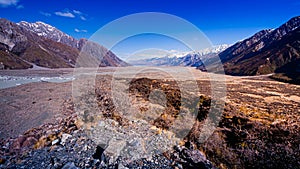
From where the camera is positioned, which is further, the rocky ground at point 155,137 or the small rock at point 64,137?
the small rock at point 64,137

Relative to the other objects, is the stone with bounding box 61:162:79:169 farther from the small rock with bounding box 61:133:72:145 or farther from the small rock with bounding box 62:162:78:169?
the small rock with bounding box 61:133:72:145

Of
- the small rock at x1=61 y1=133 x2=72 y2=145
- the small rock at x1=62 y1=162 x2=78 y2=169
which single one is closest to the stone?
the small rock at x1=62 y1=162 x2=78 y2=169

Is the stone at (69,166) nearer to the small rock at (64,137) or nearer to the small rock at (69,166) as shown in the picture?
the small rock at (69,166)

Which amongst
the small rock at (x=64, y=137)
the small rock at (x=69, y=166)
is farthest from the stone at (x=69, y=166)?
the small rock at (x=64, y=137)

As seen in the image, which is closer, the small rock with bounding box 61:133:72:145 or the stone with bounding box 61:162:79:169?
the stone with bounding box 61:162:79:169

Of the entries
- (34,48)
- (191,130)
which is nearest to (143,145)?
(191,130)

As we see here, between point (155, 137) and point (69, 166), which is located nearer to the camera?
point (69, 166)

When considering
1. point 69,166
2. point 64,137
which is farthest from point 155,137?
point 64,137

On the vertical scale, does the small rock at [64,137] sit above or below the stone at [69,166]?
above

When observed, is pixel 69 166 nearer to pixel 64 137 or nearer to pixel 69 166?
pixel 69 166

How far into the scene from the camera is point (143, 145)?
27.0 feet

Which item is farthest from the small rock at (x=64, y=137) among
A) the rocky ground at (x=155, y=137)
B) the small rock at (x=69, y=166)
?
the small rock at (x=69, y=166)

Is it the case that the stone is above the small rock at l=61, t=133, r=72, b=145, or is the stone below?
below

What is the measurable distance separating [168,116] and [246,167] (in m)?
4.75
